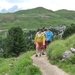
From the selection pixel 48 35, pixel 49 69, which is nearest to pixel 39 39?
pixel 48 35

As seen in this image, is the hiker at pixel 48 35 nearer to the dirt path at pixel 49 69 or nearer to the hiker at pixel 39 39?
the hiker at pixel 39 39

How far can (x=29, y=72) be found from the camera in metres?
15.8

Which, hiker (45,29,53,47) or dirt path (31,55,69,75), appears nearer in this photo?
dirt path (31,55,69,75)

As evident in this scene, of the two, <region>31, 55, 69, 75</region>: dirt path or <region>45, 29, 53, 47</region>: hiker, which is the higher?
<region>45, 29, 53, 47</region>: hiker

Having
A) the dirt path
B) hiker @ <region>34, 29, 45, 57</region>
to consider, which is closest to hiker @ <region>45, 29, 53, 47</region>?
hiker @ <region>34, 29, 45, 57</region>

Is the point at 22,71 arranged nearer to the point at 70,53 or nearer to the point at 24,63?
the point at 24,63

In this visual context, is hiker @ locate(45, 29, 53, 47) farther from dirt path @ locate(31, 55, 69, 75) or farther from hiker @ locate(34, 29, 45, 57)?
dirt path @ locate(31, 55, 69, 75)

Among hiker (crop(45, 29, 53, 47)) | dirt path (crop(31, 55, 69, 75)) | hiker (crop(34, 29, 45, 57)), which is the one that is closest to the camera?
dirt path (crop(31, 55, 69, 75))

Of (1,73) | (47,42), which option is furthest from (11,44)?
(1,73)

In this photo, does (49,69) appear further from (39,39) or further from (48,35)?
(48,35)

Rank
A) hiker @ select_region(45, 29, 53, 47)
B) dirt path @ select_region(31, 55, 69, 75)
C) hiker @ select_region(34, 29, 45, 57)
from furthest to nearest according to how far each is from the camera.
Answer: hiker @ select_region(45, 29, 53, 47) < hiker @ select_region(34, 29, 45, 57) < dirt path @ select_region(31, 55, 69, 75)

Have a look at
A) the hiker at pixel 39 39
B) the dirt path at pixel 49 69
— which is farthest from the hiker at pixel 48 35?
the dirt path at pixel 49 69

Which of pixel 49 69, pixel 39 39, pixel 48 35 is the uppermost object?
pixel 39 39

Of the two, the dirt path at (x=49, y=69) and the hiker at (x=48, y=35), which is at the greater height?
the hiker at (x=48, y=35)
